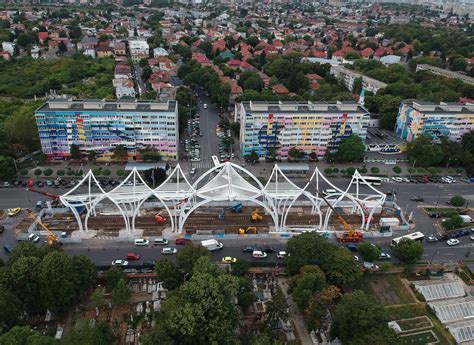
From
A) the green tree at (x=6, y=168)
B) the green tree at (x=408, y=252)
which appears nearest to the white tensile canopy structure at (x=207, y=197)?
the green tree at (x=408, y=252)

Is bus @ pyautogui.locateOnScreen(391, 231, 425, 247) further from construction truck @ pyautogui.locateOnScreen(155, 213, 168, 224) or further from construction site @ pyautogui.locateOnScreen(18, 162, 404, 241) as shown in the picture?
construction truck @ pyautogui.locateOnScreen(155, 213, 168, 224)

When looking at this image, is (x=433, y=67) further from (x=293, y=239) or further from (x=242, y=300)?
(x=242, y=300)

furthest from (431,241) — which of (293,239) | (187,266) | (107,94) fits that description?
(107,94)

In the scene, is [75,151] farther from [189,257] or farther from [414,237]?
[414,237]

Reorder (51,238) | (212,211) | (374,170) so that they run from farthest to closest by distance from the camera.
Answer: (374,170)
(212,211)
(51,238)

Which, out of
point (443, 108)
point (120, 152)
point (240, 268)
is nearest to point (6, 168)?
point (120, 152)

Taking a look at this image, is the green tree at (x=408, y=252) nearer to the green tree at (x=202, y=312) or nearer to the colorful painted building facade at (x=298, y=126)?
the green tree at (x=202, y=312)
